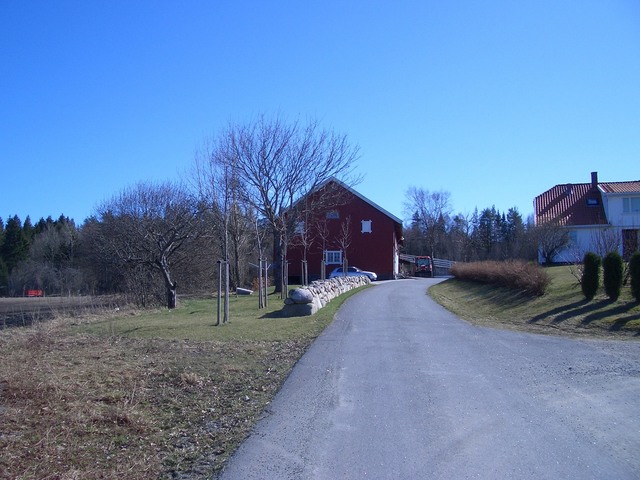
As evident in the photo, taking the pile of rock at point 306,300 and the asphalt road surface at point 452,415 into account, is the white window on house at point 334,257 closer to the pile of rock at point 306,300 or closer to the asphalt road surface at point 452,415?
the pile of rock at point 306,300

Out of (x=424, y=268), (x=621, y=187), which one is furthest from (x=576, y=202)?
(x=424, y=268)

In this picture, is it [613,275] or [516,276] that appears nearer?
[613,275]

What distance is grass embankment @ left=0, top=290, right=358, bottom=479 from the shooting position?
17.5 feet

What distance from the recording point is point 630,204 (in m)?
39.2

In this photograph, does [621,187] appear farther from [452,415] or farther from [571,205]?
[452,415]

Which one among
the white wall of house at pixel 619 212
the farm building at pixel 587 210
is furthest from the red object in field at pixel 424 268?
the white wall of house at pixel 619 212

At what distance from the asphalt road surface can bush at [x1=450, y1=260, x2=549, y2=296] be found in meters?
7.92

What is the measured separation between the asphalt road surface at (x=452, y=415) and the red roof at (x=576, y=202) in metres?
29.8

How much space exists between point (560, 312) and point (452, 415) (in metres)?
11.5

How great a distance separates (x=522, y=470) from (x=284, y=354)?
22.0 ft

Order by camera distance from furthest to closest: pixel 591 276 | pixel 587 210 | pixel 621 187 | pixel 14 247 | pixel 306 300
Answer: pixel 14 247 → pixel 587 210 → pixel 621 187 → pixel 306 300 → pixel 591 276

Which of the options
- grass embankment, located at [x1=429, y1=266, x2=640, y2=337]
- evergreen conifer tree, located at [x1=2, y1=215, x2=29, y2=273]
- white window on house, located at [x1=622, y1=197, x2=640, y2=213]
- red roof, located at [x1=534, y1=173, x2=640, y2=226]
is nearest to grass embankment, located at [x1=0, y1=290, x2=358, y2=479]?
grass embankment, located at [x1=429, y1=266, x2=640, y2=337]

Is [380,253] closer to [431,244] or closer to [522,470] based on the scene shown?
[431,244]

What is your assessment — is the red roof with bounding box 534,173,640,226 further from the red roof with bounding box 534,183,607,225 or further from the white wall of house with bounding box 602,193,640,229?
the white wall of house with bounding box 602,193,640,229
